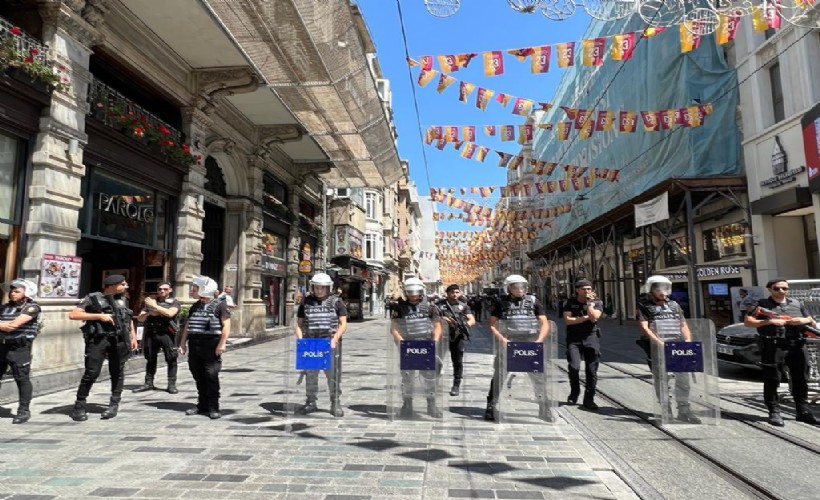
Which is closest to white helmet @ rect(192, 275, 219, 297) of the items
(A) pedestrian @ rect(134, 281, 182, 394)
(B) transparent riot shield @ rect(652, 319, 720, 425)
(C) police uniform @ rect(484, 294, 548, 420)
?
(A) pedestrian @ rect(134, 281, 182, 394)

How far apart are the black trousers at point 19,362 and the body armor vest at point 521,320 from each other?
18.1 ft

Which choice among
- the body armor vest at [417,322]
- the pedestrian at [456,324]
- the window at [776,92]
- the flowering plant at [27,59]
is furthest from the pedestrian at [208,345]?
the window at [776,92]

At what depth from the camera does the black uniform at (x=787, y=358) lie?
5.61 m

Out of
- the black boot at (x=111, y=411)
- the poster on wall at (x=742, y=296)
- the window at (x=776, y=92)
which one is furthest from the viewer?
the window at (x=776, y=92)

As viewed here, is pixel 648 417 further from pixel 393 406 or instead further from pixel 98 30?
pixel 98 30

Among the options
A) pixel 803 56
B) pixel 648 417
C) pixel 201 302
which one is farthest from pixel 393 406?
pixel 803 56

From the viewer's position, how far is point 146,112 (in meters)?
10.4

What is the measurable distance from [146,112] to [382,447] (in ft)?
29.9

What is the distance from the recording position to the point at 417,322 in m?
5.96

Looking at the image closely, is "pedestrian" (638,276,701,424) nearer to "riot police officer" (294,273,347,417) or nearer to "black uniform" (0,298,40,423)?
"riot police officer" (294,273,347,417)

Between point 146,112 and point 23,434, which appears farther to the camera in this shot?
point 146,112

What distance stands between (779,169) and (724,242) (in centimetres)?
428

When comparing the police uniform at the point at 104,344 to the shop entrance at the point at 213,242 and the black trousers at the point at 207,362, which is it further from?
the shop entrance at the point at 213,242

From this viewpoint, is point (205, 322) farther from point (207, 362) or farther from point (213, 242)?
point (213, 242)
